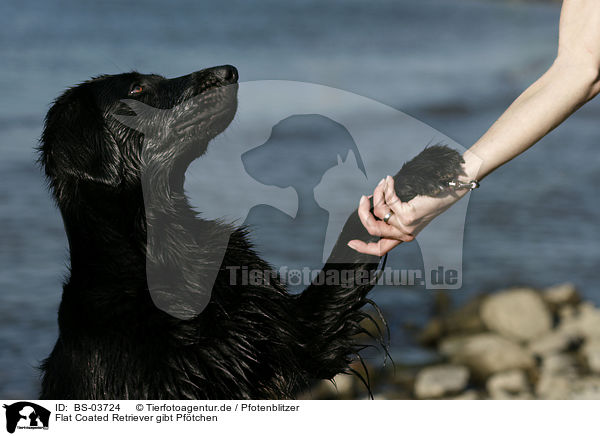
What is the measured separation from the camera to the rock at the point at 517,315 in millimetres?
6172

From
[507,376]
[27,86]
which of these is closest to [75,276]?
[507,376]

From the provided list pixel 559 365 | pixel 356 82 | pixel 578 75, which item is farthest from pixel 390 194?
pixel 356 82

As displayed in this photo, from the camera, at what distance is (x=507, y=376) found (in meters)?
5.43

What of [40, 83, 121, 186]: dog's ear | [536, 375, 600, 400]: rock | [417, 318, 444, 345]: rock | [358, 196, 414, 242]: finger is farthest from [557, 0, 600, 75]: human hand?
[417, 318, 444, 345]: rock

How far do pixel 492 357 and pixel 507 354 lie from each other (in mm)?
135

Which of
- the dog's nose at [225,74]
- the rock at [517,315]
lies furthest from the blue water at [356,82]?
the dog's nose at [225,74]

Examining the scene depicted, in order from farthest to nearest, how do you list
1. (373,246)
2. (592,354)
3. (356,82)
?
(356,82)
(592,354)
(373,246)

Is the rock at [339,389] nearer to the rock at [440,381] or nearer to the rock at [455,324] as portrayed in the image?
the rock at [440,381]

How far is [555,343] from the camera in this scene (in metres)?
5.90

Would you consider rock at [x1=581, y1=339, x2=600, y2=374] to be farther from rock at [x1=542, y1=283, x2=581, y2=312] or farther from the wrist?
the wrist

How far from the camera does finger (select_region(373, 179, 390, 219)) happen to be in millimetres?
3029

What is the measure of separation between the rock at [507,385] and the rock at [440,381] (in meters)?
0.22

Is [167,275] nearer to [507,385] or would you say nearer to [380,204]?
[380,204]
